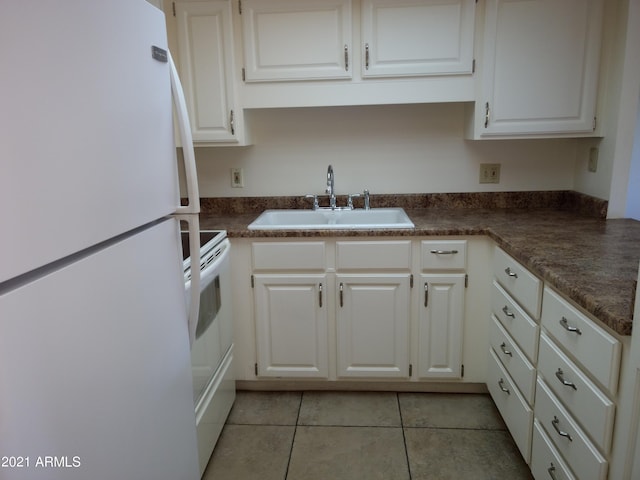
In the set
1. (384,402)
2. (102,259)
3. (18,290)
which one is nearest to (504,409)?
(384,402)

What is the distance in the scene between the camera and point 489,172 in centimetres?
257

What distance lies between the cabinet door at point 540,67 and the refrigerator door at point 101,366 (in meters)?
1.79

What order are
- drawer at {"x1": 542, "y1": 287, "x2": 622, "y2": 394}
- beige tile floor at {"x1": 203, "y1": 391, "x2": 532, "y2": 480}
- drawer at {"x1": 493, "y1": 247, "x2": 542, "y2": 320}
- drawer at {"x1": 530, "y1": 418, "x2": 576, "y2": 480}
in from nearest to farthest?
drawer at {"x1": 542, "y1": 287, "x2": 622, "y2": 394} → drawer at {"x1": 530, "y1": 418, "x2": 576, "y2": 480} → drawer at {"x1": 493, "y1": 247, "x2": 542, "y2": 320} → beige tile floor at {"x1": 203, "y1": 391, "x2": 532, "y2": 480}

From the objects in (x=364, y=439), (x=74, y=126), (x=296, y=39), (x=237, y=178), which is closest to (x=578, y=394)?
(x=364, y=439)

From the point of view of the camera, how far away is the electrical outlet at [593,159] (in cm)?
229

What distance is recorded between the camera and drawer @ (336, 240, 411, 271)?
212 cm

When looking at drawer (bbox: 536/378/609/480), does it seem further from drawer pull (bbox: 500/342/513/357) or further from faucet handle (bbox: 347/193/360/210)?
faucet handle (bbox: 347/193/360/210)

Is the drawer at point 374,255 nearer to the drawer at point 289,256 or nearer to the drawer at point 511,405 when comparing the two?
the drawer at point 289,256

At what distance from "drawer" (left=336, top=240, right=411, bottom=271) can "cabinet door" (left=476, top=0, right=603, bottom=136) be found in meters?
0.76

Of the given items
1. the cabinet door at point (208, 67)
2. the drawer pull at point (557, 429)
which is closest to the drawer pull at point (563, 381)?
the drawer pull at point (557, 429)

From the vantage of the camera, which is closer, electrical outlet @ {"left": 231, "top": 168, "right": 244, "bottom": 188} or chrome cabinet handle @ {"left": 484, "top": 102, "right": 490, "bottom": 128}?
chrome cabinet handle @ {"left": 484, "top": 102, "right": 490, "bottom": 128}

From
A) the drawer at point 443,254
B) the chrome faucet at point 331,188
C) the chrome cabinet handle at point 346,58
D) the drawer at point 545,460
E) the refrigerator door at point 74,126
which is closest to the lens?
the refrigerator door at point 74,126

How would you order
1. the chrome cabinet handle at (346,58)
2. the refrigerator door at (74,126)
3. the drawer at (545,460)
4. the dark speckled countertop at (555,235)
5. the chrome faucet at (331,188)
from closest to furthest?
1. the refrigerator door at (74,126)
2. the dark speckled countertop at (555,235)
3. the drawer at (545,460)
4. the chrome cabinet handle at (346,58)
5. the chrome faucet at (331,188)

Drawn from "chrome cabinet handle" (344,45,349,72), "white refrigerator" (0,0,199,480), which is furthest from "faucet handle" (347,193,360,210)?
"white refrigerator" (0,0,199,480)
